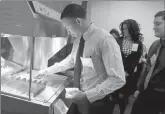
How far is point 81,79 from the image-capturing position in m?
1.04

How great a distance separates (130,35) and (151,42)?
11 cm

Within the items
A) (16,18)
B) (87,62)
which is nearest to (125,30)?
(87,62)

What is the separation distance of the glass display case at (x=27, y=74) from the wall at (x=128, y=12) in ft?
1.42

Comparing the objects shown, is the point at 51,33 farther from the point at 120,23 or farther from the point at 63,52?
the point at 120,23

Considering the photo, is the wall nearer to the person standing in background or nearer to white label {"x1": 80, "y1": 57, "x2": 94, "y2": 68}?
the person standing in background

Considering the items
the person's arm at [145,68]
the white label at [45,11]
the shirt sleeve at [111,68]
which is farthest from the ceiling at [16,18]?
the person's arm at [145,68]

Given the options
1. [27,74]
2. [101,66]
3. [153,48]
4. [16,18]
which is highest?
[16,18]

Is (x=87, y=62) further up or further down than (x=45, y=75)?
further up

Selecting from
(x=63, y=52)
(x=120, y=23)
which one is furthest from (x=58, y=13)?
(x=120, y=23)

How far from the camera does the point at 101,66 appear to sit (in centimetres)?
96

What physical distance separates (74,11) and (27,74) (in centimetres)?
58

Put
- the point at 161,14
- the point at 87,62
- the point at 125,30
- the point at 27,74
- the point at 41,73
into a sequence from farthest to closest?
the point at 41,73 < the point at 27,74 < the point at 87,62 < the point at 125,30 < the point at 161,14

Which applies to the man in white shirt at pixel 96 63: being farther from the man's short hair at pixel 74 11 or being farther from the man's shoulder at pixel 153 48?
the man's shoulder at pixel 153 48

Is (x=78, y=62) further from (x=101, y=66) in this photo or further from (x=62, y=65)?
(x=62, y=65)
